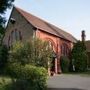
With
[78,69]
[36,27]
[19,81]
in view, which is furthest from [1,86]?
[78,69]

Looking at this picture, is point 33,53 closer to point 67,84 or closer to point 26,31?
point 67,84

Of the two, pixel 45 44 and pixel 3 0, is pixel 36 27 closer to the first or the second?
pixel 45 44

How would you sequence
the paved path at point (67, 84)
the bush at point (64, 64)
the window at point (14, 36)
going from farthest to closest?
the bush at point (64, 64) < the window at point (14, 36) < the paved path at point (67, 84)

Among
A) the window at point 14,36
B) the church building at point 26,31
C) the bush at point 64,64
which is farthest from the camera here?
the bush at point 64,64

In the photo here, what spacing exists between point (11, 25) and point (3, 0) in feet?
87.1

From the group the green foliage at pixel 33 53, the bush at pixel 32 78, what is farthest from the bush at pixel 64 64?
the bush at pixel 32 78

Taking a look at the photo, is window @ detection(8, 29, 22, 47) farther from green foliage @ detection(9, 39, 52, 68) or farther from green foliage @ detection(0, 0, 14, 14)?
green foliage @ detection(0, 0, 14, 14)

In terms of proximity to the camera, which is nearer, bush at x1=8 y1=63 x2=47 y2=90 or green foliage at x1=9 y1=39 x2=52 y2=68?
bush at x1=8 y1=63 x2=47 y2=90

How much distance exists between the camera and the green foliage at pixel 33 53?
1173 inches

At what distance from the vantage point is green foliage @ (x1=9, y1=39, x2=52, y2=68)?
29797mm

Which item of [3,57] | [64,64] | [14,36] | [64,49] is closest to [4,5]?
[3,57]

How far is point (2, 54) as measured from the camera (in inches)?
1417

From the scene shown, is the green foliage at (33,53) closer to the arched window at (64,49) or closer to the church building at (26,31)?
the church building at (26,31)

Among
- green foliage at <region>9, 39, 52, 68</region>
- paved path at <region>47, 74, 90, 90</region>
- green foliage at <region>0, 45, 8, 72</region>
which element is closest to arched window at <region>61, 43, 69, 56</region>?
green foliage at <region>0, 45, 8, 72</region>
